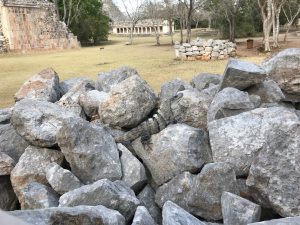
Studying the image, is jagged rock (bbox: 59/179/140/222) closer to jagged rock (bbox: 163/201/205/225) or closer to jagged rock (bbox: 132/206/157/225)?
jagged rock (bbox: 132/206/157/225)

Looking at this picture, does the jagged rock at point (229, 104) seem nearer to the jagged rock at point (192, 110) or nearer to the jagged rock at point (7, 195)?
the jagged rock at point (192, 110)

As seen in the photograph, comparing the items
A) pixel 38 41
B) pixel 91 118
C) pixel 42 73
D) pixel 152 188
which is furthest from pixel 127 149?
pixel 38 41

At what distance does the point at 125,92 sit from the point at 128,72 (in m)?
1.49

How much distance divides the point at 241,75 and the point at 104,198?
2.18 m

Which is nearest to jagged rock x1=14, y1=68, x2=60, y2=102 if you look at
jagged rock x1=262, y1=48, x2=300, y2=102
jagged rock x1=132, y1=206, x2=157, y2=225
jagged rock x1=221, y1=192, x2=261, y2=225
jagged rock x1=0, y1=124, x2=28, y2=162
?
jagged rock x1=0, y1=124, x2=28, y2=162

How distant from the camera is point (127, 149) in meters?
4.15

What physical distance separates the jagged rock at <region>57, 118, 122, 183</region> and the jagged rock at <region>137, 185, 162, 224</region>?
11.7 inches

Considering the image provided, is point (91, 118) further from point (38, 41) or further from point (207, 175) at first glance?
point (38, 41)

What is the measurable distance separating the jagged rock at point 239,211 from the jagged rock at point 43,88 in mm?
3365

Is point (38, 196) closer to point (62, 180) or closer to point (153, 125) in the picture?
point (62, 180)

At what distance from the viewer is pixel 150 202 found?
3768mm

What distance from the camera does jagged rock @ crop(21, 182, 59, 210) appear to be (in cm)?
342

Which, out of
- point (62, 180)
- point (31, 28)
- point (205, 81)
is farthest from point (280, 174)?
point (31, 28)

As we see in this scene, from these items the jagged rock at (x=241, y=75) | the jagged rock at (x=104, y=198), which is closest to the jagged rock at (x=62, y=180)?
the jagged rock at (x=104, y=198)
